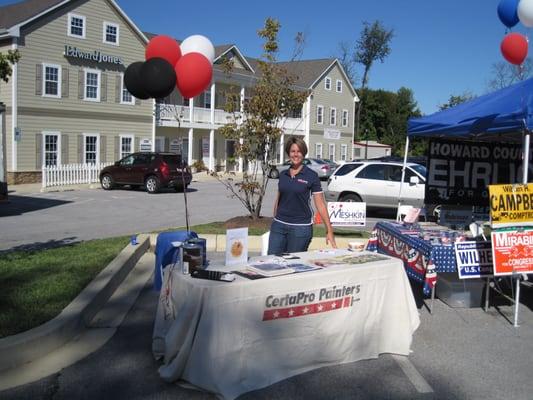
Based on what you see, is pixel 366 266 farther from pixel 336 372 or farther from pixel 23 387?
pixel 23 387

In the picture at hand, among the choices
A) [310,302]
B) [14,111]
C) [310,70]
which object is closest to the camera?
[310,302]

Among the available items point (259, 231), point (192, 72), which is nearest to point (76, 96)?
point (259, 231)

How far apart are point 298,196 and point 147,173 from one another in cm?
1786

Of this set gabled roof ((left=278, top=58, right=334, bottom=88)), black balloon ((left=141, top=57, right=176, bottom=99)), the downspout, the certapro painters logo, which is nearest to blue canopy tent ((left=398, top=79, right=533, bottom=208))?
the certapro painters logo

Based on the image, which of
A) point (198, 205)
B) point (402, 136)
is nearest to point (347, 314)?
point (198, 205)

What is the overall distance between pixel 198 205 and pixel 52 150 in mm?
10997

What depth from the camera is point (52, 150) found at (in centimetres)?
2594

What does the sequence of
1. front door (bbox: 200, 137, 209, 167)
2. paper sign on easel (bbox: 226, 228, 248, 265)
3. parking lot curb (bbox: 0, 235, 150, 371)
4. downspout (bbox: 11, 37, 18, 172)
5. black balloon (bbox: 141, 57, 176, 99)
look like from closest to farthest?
parking lot curb (bbox: 0, 235, 150, 371) < paper sign on easel (bbox: 226, 228, 248, 265) < black balloon (bbox: 141, 57, 176, 99) < downspout (bbox: 11, 37, 18, 172) < front door (bbox: 200, 137, 209, 167)

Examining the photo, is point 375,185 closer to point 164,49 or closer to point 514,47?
point 514,47

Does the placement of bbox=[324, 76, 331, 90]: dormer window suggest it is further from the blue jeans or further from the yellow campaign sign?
the blue jeans

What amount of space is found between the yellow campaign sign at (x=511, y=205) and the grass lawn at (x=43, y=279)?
465 centimetres

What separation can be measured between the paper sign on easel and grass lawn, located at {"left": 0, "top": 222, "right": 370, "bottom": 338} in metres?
1.88

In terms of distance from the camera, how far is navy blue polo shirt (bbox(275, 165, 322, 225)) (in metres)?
5.85

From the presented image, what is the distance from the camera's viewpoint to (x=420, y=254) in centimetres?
607
